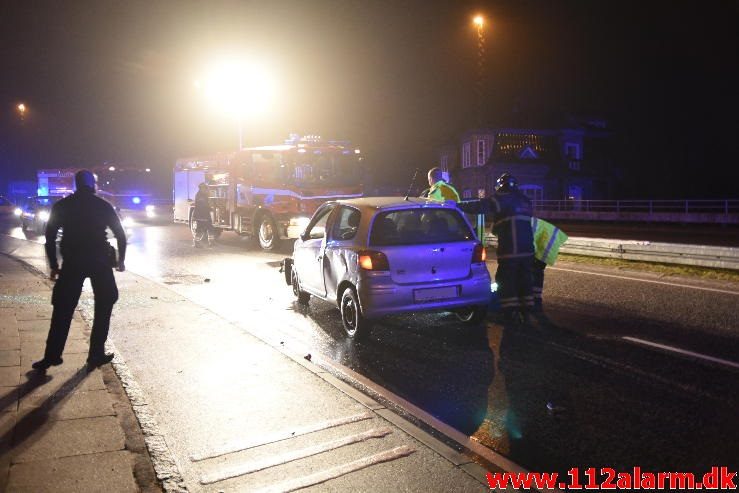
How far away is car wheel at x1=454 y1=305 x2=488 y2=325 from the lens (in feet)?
25.8

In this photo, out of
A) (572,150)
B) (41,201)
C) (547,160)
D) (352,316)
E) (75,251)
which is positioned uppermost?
(572,150)

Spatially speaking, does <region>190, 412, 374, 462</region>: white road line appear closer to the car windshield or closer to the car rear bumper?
the car rear bumper

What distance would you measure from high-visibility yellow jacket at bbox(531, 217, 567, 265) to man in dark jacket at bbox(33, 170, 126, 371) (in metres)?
5.28

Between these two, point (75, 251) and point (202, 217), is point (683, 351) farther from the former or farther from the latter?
point (202, 217)

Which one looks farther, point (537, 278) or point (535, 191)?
point (535, 191)

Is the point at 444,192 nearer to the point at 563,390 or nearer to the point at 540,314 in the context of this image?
the point at 540,314

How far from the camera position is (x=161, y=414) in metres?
4.98

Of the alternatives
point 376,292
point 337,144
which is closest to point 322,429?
point 376,292

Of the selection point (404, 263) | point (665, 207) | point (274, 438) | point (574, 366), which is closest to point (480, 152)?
point (665, 207)

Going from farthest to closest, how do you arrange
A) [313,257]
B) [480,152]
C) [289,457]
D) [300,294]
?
1. [480,152]
2. [300,294]
3. [313,257]
4. [289,457]

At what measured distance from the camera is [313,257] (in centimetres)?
885

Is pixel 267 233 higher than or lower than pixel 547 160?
lower

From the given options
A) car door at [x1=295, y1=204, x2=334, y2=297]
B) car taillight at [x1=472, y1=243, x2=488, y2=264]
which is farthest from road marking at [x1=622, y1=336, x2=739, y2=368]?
car door at [x1=295, y1=204, x2=334, y2=297]

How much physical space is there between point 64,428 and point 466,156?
1860 inches
